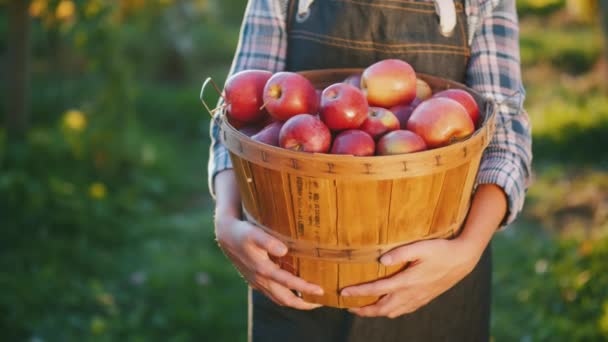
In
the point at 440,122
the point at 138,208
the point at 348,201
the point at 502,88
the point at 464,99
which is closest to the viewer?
the point at 348,201

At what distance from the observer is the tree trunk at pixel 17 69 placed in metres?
4.01

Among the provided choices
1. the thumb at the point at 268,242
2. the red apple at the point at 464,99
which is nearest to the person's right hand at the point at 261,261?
the thumb at the point at 268,242

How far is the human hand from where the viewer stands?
129cm

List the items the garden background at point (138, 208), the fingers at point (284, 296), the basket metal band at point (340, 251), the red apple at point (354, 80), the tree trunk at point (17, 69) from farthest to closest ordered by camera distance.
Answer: the tree trunk at point (17, 69)
the garden background at point (138, 208)
the red apple at point (354, 80)
the fingers at point (284, 296)
the basket metal band at point (340, 251)

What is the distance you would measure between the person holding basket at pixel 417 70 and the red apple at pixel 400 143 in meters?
0.25

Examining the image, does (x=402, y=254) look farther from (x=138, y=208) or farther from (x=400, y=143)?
(x=138, y=208)

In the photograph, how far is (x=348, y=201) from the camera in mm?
1190

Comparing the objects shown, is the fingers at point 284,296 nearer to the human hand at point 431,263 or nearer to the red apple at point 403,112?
the human hand at point 431,263

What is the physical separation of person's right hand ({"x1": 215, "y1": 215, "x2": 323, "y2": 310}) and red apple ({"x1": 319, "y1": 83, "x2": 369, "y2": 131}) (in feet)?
0.91

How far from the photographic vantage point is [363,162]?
114 cm

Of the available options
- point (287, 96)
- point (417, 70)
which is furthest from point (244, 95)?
point (417, 70)

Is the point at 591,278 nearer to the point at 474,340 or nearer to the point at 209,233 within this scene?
the point at 474,340

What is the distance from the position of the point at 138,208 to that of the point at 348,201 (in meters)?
3.12

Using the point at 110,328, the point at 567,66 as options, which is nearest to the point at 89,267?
the point at 110,328
